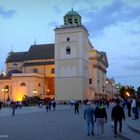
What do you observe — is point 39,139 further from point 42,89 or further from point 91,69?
point 91,69

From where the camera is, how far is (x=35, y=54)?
110 meters

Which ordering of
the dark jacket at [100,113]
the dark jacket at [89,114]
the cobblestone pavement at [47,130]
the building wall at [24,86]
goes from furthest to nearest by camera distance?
the building wall at [24,86] < the dark jacket at [89,114] < the dark jacket at [100,113] < the cobblestone pavement at [47,130]

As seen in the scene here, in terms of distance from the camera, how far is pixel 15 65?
372ft

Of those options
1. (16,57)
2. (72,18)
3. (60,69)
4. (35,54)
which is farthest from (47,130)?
(16,57)

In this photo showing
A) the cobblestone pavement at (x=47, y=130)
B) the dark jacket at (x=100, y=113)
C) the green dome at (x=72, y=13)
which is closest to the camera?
the cobblestone pavement at (x=47, y=130)

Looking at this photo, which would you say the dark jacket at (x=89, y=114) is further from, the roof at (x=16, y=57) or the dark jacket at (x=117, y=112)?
the roof at (x=16, y=57)

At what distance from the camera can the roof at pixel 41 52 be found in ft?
354

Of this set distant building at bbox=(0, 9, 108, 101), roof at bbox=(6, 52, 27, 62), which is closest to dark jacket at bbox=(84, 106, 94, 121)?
distant building at bbox=(0, 9, 108, 101)

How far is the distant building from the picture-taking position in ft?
282

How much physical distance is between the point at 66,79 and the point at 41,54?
24.3m

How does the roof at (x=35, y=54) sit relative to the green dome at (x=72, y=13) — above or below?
below

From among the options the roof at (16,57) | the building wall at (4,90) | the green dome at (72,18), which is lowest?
the building wall at (4,90)

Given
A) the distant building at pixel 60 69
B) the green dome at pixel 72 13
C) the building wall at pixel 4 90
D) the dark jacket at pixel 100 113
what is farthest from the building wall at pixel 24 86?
the dark jacket at pixel 100 113

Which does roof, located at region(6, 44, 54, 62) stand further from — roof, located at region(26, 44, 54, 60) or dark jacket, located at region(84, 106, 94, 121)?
dark jacket, located at region(84, 106, 94, 121)
